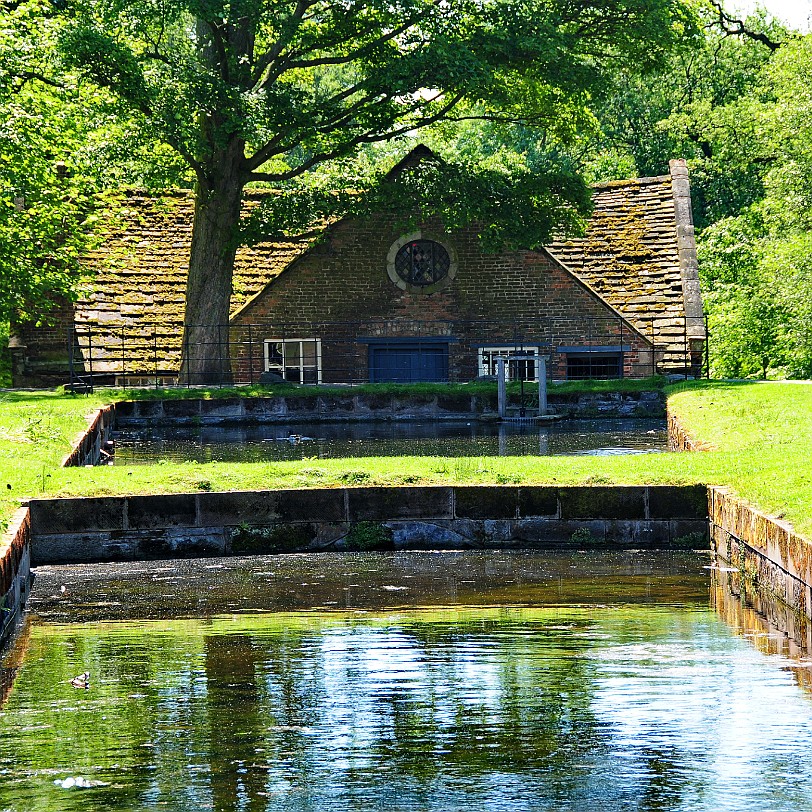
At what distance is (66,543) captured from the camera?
13.2m

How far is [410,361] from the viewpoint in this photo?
3772 cm

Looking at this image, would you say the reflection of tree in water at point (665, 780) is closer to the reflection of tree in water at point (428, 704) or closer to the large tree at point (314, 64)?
the reflection of tree in water at point (428, 704)

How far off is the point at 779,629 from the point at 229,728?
420 centimetres

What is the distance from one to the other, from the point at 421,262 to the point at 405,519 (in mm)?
24375

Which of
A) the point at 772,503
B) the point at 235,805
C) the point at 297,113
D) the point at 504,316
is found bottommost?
the point at 235,805

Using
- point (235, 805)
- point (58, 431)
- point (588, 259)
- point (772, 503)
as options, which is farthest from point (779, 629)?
point (588, 259)

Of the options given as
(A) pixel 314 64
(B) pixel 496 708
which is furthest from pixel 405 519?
(A) pixel 314 64

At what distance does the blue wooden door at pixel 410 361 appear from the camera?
3772cm

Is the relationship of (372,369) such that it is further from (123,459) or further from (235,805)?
(235,805)

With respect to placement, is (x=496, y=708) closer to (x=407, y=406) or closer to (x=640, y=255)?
(x=407, y=406)

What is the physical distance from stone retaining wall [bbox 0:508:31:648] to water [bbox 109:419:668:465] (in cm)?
861

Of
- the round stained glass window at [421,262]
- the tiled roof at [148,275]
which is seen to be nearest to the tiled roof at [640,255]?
the round stained glass window at [421,262]

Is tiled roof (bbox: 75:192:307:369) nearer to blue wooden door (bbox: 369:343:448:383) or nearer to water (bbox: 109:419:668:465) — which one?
blue wooden door (bbox: 369:343:448:383)

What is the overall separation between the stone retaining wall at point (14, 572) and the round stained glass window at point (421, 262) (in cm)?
2611
